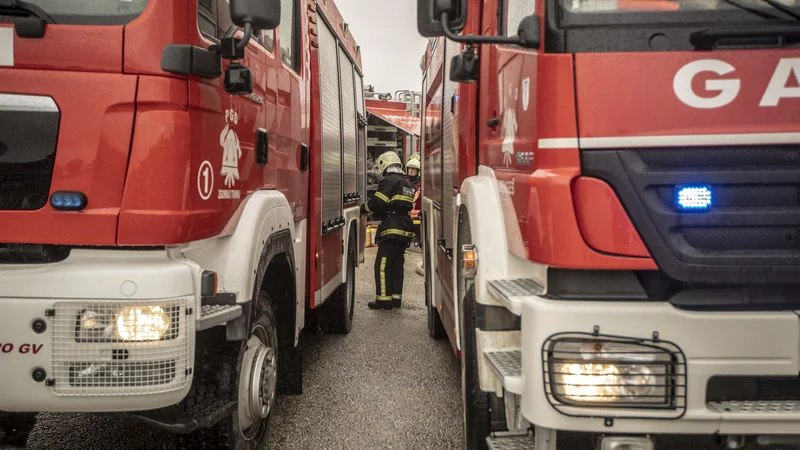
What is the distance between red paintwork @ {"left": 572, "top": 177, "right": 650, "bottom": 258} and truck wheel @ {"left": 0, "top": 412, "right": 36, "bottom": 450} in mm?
2287

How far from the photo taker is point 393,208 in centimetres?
835

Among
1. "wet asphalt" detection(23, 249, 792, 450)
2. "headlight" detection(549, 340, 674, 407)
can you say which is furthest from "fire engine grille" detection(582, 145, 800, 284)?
"wet asphalt" detection(23, 249, 792, 450)

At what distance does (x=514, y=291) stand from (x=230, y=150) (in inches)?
52.9

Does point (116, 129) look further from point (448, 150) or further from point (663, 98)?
point (448, 150)

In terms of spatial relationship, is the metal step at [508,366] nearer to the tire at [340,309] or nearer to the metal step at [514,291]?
the metal step at [514,291]

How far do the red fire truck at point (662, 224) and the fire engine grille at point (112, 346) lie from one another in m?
1.16

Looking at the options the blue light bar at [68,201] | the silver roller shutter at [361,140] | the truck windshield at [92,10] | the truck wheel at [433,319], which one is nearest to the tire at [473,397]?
the blue light bar at [68,201]

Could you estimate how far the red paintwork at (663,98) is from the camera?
7.17 ft

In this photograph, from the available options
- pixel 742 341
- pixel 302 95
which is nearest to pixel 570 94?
pixel 742 341

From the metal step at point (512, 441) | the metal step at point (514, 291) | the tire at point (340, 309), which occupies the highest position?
the metal step at point (514, 291)

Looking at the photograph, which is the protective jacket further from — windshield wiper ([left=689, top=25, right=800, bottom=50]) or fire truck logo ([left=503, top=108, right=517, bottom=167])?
windshield wiper ([left=689, top=25, right=800, bottom=50])

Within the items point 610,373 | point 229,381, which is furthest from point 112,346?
point 610,373

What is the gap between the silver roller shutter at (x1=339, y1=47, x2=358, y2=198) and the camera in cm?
655

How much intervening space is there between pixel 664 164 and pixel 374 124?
17.4 metres
